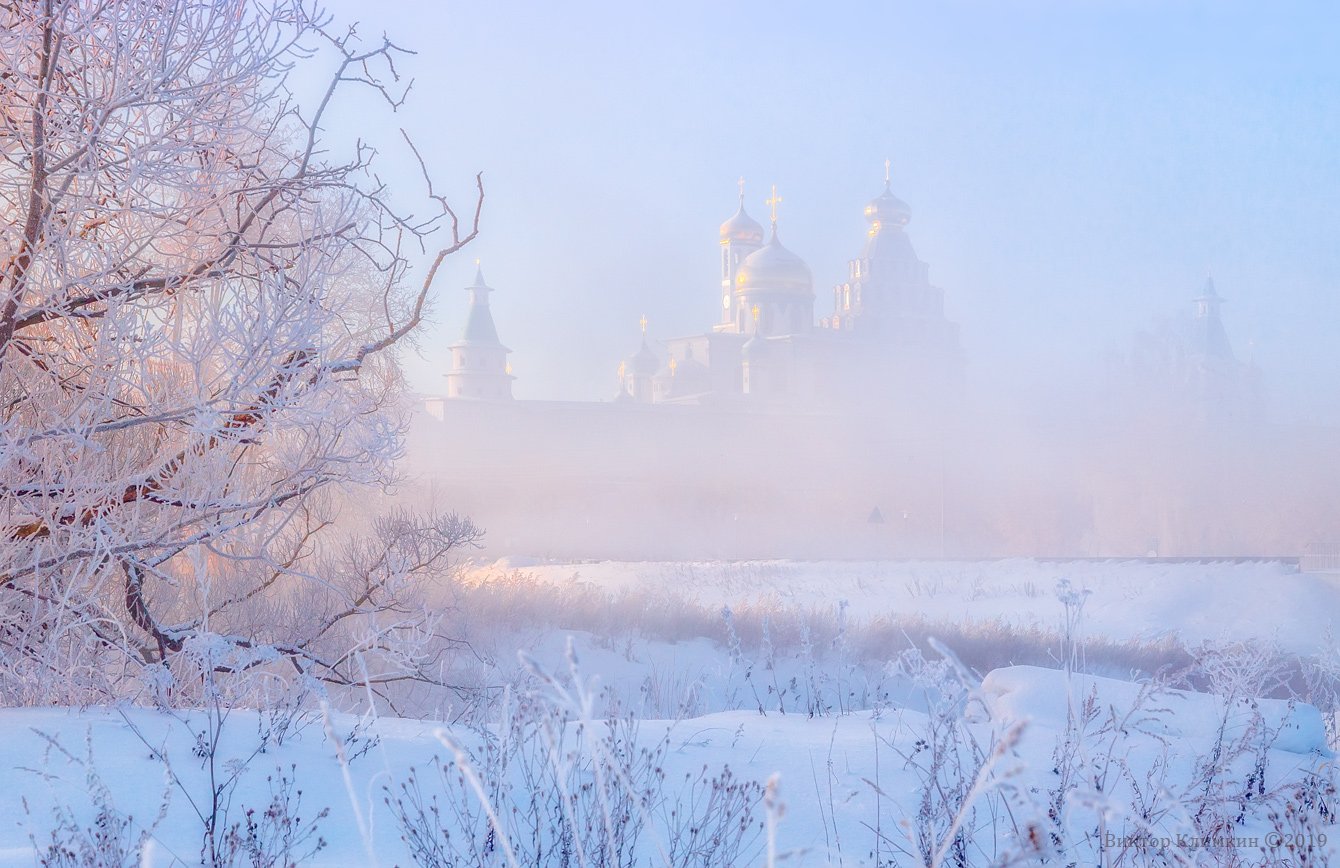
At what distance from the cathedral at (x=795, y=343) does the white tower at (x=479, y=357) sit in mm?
49

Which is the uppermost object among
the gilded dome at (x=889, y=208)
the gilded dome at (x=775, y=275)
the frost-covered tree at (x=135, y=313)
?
the gilded dome at (x=889, y=208)

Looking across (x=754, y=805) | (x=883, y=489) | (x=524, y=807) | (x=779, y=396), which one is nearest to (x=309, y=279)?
(x=524, y=807)

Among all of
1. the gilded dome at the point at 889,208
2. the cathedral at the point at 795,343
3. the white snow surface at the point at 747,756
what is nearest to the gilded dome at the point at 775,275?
the cathedral at the point at 795,343

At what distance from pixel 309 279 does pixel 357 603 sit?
3.15m

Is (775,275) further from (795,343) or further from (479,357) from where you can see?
(479,357)

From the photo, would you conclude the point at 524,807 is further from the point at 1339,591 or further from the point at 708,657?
the point at 1339,591

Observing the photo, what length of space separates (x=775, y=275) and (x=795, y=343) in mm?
5128

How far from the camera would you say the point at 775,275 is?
62.4 meters

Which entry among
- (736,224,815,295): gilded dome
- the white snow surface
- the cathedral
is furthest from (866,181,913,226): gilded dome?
the white snow surface

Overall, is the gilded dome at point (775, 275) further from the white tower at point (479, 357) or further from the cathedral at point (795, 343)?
the white tower at point (479, 357)

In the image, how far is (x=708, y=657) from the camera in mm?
13305

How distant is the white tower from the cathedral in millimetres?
49

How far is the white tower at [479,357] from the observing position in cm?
5584

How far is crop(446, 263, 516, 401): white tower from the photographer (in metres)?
55.8
